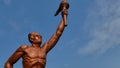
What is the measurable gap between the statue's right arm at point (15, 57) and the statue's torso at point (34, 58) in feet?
0.36

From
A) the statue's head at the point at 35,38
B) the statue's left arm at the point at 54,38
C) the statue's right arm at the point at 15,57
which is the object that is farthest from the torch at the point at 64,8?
the statue's right arm at the point at 15,57

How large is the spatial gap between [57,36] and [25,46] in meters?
0.93

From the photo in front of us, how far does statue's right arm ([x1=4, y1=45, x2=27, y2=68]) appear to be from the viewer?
991 cm

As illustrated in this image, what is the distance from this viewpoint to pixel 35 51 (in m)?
9.86

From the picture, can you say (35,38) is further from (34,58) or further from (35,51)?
(34,58)

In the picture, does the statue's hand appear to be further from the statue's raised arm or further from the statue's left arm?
the statue's left arm

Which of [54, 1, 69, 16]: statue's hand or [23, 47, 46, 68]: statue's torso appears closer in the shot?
[23, 47, 46, 68]: statue's torso

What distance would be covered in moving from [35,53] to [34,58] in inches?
5.8

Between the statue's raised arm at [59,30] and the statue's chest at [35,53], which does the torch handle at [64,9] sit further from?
the statue's chest at [35,53]

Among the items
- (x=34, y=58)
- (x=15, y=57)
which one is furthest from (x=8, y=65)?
(x=34, y=58)

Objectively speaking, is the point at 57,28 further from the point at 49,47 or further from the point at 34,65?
the point at 34,65

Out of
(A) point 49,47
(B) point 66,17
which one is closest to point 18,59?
(A) point 49,47

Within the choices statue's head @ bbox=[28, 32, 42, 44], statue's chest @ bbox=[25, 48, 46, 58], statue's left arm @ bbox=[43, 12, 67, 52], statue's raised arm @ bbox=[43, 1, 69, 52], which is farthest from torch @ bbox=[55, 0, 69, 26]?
statue's chest @ bbox=[25, 48, 46, 58]

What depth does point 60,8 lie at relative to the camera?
10695 mm
